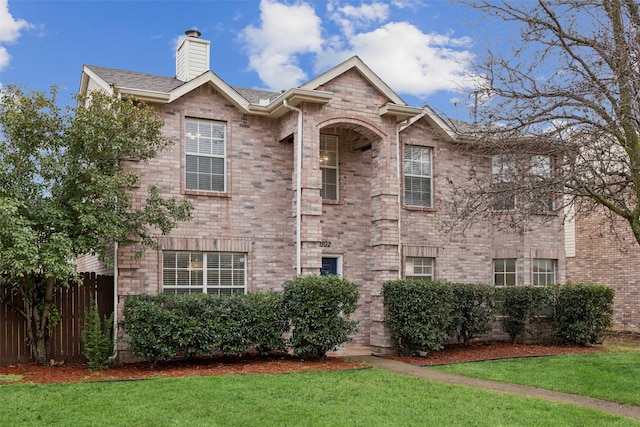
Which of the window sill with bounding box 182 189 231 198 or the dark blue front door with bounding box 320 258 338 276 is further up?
the window sill with bounding box 182 189 231 198

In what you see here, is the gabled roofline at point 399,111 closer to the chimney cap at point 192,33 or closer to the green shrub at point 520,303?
the green shrub at point 520,303

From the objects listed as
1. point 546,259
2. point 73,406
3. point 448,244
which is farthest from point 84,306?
point 546,259

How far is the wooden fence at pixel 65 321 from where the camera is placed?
1236cm

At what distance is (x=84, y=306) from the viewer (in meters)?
13.1

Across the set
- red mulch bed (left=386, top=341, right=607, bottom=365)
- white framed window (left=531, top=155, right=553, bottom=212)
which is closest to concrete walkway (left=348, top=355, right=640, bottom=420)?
red mulch bed (left=386, top=341, right=607, bottom=365)

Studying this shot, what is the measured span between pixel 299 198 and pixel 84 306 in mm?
5135

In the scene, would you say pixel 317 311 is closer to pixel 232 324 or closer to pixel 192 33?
pixel 232 324

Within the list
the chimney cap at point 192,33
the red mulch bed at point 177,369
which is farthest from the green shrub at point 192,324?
the chimney cap at point 192,33

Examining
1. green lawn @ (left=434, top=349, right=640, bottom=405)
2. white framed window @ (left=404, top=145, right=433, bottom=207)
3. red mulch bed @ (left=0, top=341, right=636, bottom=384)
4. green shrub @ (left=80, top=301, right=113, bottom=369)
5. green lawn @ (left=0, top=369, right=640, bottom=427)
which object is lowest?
green lawn @ (left=434, top=349, right=640, bottom=405)

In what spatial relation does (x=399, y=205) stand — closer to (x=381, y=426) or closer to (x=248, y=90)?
(x=248, y=90)

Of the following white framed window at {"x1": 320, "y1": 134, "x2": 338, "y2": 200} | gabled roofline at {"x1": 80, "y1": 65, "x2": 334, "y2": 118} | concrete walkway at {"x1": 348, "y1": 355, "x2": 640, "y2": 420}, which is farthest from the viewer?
white framed window at {"x1": 320, "y1": 134, "x2": 338, "y2": 200}

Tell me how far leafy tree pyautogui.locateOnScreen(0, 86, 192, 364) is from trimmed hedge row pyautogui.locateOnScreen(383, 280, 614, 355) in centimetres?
540

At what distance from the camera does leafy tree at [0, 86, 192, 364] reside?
38.5ft

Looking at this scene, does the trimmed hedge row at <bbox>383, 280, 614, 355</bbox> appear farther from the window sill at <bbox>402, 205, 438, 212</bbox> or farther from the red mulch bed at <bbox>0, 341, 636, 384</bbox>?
the window sill at <bbox>402, 205, 438, 212</bbox>
